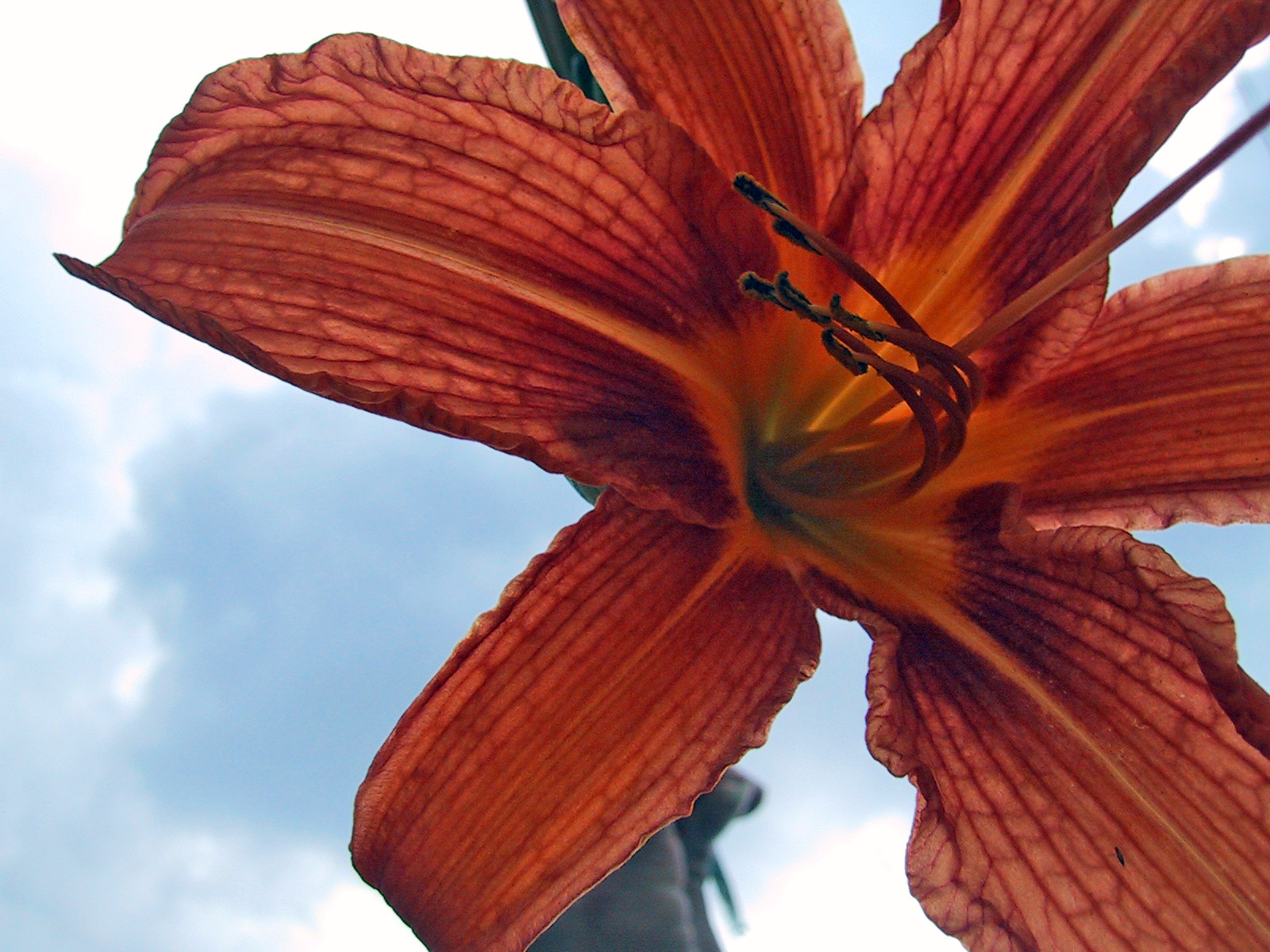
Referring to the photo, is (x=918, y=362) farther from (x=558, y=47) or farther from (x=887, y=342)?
(x=558, y=47)

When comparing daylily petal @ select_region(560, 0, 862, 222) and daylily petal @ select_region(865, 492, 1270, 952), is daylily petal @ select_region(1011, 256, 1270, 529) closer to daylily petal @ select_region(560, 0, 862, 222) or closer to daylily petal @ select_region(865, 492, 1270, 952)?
daylily petal @ select_region(865, 492, 1270, 952)

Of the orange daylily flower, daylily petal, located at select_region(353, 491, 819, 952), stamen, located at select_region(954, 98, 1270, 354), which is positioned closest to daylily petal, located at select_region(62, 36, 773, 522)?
the orange daylily flower

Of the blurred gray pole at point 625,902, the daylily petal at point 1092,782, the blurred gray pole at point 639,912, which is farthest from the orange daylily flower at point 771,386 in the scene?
the blurred gray pole at point 639,912

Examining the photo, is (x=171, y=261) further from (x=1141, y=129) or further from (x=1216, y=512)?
(x=1216, y=512)

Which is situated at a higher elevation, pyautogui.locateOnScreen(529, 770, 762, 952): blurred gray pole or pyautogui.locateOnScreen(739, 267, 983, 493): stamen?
pyautogui.locateOnScreen(739, 267, 983, 493): stamen

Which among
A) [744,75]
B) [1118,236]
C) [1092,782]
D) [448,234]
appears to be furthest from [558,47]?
[1092,782]
